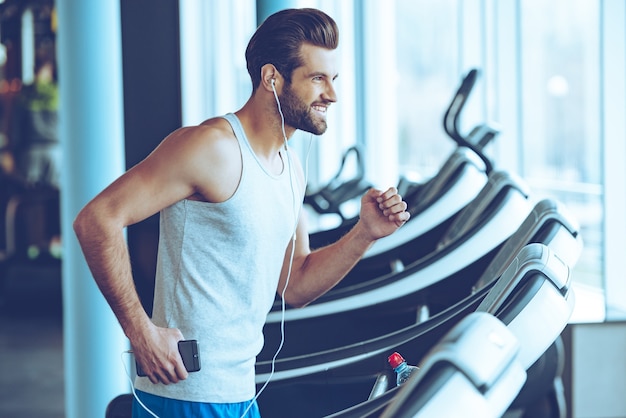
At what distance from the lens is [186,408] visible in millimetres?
1760

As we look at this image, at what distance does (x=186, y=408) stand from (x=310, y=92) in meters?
0.66

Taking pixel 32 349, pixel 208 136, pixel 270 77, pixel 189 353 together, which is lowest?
pixel 32 349

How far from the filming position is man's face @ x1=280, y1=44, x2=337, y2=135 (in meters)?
1.78

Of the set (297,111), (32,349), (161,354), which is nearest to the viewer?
(161,354)

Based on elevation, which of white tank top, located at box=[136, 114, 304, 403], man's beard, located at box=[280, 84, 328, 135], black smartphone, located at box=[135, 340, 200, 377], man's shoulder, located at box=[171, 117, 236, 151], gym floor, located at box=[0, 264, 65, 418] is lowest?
gym floor, located at box=[0, 264, 65, 418]

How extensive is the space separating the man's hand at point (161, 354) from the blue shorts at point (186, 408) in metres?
0.09

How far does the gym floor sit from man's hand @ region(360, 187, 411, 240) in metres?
3.12

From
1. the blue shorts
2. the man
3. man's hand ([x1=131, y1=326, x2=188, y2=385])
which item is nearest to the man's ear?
the man

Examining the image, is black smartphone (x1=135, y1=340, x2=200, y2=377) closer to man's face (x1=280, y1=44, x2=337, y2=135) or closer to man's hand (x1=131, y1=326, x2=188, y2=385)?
man's hand (x1=131, y1=326, x2=188, y2=385)

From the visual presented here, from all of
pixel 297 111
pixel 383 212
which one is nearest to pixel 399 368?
pixel 383 212

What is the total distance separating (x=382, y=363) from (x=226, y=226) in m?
0.71

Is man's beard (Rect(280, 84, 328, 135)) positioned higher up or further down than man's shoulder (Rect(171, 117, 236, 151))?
higher up

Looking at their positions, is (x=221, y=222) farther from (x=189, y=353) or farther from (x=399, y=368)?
(x=399, y=368)

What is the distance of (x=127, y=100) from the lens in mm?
3684
